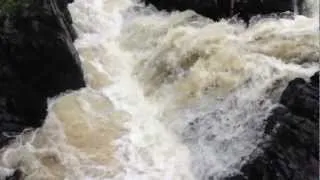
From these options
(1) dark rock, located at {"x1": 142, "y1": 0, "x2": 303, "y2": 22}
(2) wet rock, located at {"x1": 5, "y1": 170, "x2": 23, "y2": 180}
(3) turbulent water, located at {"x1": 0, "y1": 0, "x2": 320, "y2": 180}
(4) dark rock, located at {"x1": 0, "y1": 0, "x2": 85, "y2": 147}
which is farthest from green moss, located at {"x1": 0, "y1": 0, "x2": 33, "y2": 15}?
(1) dark rock, located at {"x1": 142, "y1": 0, "x2": 303, "y2": 22}

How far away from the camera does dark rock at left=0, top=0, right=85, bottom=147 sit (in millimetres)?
8398

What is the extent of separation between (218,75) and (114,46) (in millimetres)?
2941

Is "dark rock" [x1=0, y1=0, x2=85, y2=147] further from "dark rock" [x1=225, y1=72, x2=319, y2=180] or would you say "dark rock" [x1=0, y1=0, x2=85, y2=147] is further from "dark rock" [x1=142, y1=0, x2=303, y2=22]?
"dark rock" [x1=225, y1=72, x2=319, y2=180]

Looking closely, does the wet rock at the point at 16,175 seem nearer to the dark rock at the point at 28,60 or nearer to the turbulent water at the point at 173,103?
the turbulent water at the point at 173,103

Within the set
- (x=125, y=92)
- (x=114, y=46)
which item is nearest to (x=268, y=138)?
(x=125, y=92)

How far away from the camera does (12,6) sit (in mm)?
8633

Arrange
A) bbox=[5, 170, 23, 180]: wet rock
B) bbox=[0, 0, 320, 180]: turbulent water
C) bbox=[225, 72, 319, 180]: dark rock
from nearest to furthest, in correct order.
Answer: bbox=[225, 72, 319, 180]: dark rock, bbox=[5, 170, 23, 180]: wet rock, bbox=[0, 0, 320, 180]: turbulent water

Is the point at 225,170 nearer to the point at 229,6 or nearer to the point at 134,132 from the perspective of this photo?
the point at 134,132

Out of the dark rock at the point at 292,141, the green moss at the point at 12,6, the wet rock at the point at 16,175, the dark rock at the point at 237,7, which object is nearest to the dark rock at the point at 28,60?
the green moss at the point at 12,6

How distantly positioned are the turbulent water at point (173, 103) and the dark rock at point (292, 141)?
0.27m

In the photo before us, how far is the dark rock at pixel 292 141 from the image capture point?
6.50 metres

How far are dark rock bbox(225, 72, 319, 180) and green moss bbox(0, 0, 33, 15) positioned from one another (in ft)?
13.6

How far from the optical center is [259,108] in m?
7.64

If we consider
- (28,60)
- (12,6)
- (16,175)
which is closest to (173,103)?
(28,60)
